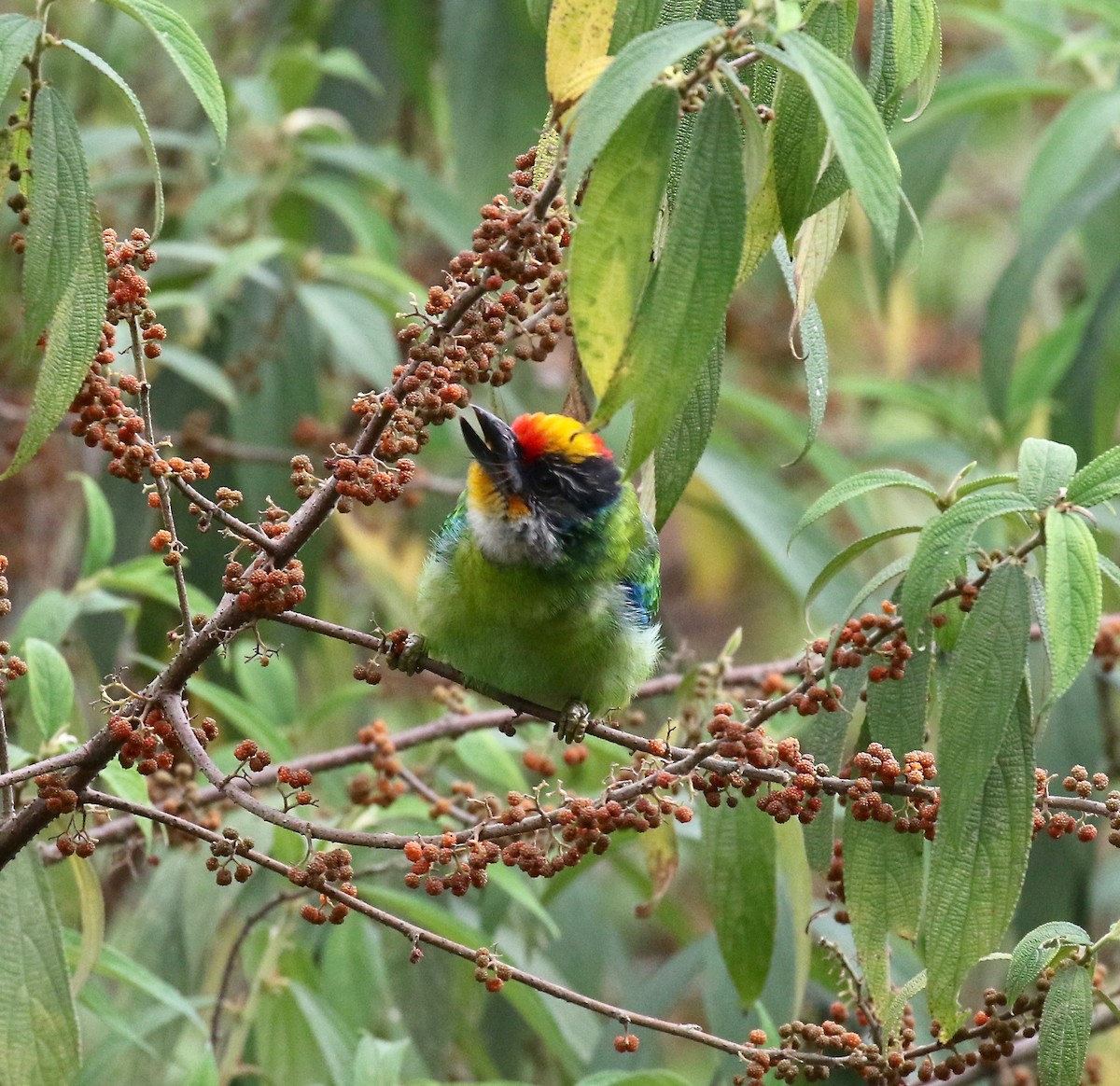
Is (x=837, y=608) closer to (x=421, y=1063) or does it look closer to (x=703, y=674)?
(x=703, y=674)

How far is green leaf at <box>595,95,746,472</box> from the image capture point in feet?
4.71

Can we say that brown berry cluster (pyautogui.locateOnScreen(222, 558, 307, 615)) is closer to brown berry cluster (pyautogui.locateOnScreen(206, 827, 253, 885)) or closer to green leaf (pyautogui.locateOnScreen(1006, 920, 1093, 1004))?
brown berry cluster (pyautogui.locateOnScreen(206, 827, 253, 885))

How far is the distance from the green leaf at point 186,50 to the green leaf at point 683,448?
611 millimetres

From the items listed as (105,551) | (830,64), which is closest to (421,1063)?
(105,551)

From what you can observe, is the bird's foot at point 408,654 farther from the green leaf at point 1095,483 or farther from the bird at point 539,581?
the green leaf at point 1095,483

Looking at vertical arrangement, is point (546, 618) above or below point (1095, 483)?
above

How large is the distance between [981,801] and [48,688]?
1275mm

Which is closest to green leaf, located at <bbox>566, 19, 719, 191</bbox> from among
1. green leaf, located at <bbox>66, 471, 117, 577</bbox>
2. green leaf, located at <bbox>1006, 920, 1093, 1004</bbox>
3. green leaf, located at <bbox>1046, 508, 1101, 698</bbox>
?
green leaf, located at <bbox>1046, 508, 1101, 698</bbox>

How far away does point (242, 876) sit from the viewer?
163cm

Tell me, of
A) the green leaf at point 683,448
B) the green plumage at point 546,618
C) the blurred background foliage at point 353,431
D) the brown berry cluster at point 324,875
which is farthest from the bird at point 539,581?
the brown berry cluster at point 324,875

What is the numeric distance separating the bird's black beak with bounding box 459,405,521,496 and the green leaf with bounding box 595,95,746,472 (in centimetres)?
109

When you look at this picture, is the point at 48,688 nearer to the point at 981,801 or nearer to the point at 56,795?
the point at 56,795

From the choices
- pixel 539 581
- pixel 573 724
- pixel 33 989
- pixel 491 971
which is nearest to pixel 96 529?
pixel 539 581

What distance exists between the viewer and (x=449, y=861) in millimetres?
1734
